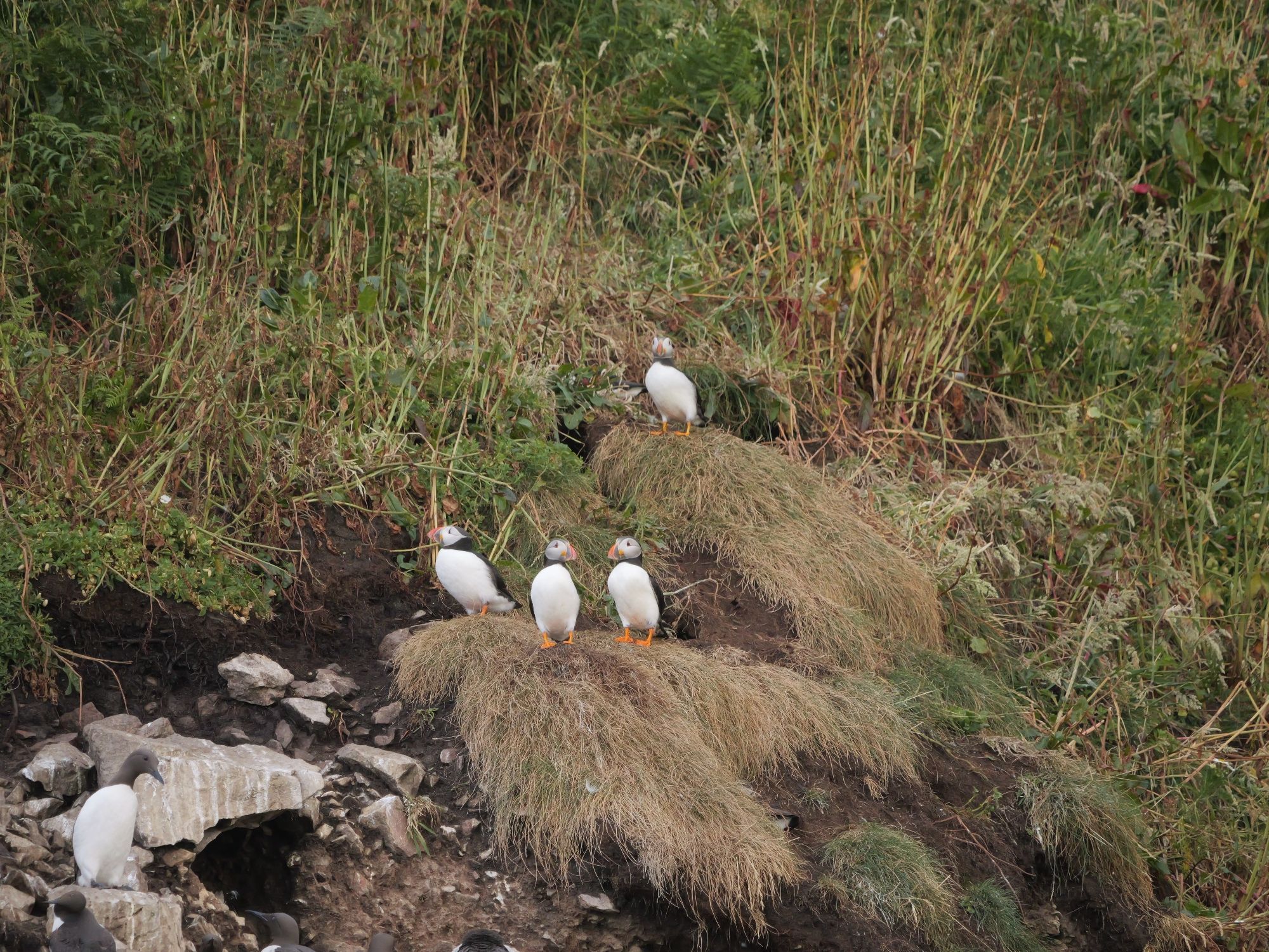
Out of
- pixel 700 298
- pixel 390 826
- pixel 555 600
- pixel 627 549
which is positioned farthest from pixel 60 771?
pixel 700 298

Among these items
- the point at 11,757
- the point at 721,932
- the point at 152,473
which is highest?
the point at 152,473

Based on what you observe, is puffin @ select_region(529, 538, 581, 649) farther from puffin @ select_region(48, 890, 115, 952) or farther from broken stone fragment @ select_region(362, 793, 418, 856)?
puffin @ select_region(48, 890, 115, 952)

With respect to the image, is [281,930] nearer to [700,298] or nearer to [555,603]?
[555,603]

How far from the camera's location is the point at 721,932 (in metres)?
4.57

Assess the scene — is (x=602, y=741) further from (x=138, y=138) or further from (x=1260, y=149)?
(x=1260, y=149)

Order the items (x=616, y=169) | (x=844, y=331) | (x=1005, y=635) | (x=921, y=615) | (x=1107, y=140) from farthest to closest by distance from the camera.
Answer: (x=1107, y=140) → (x=616, y=169) → (x=844, y=331) → (x=1005, y=635) → (x=921, y=615)

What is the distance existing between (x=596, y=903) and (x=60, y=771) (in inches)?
70.0

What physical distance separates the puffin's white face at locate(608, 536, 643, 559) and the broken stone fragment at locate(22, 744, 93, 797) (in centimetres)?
217

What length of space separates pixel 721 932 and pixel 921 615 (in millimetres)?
2295

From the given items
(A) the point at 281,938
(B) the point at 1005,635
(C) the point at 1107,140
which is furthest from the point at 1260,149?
(A) the point at 281,938

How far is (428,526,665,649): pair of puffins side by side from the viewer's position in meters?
5.09

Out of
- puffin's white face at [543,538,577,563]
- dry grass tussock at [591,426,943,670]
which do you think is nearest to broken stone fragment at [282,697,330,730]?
puffin's white face at [543,538,577,563]

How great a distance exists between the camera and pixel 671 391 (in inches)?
257

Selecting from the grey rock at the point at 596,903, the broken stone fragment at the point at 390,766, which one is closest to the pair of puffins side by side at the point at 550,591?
the broken stone fragment at the point at 390,766
